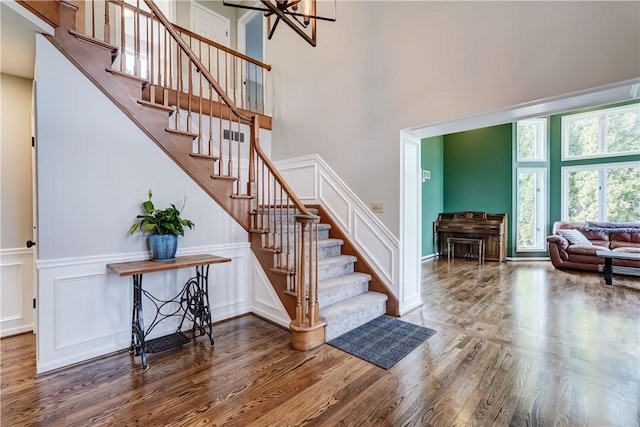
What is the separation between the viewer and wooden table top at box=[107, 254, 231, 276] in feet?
7.57

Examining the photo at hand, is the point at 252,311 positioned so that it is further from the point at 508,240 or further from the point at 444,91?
the point at 508,240

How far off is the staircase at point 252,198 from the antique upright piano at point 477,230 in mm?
4408

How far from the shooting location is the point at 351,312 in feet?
10.1

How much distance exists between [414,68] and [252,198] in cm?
242

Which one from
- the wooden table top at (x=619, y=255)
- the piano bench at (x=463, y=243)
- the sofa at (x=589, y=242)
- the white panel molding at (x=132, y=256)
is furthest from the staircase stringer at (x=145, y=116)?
the sofa at (x=589, y=242)

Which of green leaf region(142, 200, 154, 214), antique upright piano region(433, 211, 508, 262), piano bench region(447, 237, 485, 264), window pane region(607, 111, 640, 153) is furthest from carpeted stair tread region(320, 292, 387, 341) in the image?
window pane region(607, 111, 640, 153)

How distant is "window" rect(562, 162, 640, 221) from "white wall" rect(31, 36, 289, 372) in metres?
8.35

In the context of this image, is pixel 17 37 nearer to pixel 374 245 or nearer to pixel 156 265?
pixel 156 265

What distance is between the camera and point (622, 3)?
2.23m

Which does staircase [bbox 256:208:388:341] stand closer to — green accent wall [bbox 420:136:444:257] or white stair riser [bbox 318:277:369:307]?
white stair riser [bbox 318:277:369:307]

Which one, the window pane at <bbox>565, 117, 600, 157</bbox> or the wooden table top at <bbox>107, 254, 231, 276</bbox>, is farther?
the window pane at <bbox>565, 117, 600, 157</bbox>

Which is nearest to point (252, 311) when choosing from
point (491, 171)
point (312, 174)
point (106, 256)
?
point (106, 256)

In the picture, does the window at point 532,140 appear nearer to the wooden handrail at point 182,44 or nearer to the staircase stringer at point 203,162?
the staircase stringer at point 203,162

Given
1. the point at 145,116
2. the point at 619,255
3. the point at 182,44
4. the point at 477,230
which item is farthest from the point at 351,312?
the point at 477,230
